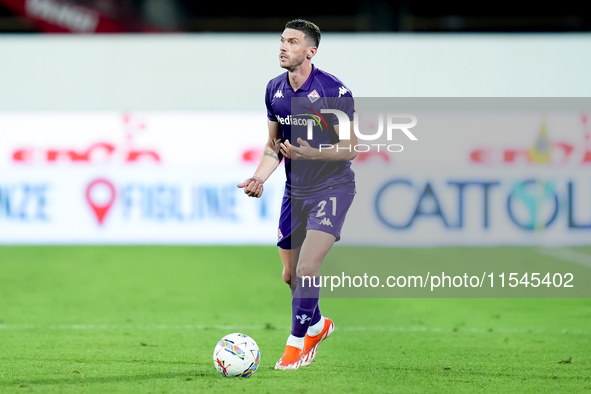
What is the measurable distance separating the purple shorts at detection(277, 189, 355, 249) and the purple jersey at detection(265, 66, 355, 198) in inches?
2.0

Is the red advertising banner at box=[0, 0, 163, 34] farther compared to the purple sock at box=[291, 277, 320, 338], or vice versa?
the red advertising banner at box=[0, 0, 163, 34]

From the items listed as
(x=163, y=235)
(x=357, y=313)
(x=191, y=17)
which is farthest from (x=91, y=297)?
(x=191, y=17)

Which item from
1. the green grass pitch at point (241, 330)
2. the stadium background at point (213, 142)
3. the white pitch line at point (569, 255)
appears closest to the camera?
the green grass pitch at point (241, 330)

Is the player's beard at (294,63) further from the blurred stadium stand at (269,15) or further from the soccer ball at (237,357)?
the blurred stadium stand at (269,15)

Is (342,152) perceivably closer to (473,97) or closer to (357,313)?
(357,313)

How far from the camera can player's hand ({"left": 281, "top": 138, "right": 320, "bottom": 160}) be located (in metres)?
4.62

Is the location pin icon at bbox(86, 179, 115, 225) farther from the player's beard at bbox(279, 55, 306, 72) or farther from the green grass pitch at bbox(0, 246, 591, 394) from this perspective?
the player's beard at bbox(279, 55, 306, 72)

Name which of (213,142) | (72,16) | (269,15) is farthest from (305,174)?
(269,15)

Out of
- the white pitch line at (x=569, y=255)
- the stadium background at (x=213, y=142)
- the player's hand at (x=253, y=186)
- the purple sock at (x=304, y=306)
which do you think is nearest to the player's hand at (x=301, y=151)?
the player's hand at (x=253, y=186)

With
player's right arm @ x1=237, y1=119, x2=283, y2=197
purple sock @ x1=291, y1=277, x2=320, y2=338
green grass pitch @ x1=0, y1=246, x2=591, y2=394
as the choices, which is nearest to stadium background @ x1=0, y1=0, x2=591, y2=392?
green grass pitch @ x1=0, y1=246, x2=591, y2=394

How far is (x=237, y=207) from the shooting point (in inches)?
445

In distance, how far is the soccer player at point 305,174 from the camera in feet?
15.4

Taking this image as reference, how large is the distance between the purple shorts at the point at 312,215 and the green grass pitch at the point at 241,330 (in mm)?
799

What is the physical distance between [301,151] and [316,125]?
0.86 feet
